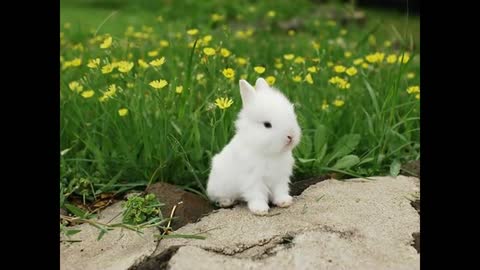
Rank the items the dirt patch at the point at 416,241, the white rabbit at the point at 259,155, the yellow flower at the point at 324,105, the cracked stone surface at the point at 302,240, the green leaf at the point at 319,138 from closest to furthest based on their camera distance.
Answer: the cracked stone surface at the point at 302,240 < the dirt patch at the point at 416,241 < the white rabbit at the point at 259,155 < the green leaf at the point at 319,138 < the yellow flower at the point at 324,105

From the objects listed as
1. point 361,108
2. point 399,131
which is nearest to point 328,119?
point 361,108

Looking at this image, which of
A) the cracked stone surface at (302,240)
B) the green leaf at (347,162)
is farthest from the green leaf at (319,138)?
the cracked stone surface at (302,240)

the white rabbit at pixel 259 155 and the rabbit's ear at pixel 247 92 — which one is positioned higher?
the rabbit's ear at pixel 247 92

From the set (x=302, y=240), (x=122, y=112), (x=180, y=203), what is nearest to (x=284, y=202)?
(x=302, y=240)

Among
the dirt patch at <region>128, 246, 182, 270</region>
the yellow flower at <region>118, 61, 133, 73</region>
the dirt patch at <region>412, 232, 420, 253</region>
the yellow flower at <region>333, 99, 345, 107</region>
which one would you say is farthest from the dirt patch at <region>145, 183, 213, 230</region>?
the yellow flower at <region>333, 99, 345, 107</region>

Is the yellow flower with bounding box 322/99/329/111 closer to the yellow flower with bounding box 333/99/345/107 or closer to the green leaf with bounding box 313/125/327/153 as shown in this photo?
the yellow flower with bounding box 333/99/345/107

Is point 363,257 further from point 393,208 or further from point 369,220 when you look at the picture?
point 393,208

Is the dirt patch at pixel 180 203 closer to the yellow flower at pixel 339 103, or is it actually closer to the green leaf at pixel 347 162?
the green leaf at pixel 347 162
